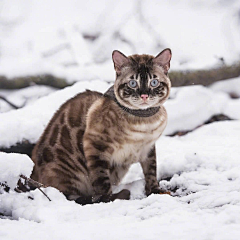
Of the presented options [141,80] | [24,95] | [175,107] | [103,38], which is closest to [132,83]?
[141,80]

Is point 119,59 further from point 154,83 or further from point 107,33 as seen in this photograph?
point 107,33

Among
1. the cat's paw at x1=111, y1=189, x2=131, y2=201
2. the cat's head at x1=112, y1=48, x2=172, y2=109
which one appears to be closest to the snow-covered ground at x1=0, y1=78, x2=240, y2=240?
the cat's paw at x1=111, y1=189, x2=131, y2=201

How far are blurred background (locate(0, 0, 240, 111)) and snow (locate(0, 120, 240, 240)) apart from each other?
2.54m

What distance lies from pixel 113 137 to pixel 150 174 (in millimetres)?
456

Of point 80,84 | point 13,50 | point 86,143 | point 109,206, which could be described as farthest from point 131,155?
point 13,50

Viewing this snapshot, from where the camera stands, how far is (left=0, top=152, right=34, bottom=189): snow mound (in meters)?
1.94

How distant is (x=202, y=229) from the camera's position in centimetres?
142

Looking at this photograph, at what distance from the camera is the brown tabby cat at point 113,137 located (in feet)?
8.13

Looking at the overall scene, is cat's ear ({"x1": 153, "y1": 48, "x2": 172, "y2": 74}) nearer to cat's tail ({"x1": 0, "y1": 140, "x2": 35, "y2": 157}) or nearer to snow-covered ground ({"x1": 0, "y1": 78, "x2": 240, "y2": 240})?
snow-covered ground ({"x1": 0, "y1": 78, "x2": 240, "y2": 240})

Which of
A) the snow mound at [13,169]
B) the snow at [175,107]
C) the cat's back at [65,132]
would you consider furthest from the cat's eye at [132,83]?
the snow at [175,107]

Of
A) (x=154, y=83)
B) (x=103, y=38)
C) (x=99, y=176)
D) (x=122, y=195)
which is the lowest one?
(x=122, y=195)

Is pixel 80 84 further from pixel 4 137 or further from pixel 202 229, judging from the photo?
pixel 202 229

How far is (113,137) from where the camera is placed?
2.49 m

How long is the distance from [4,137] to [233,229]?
2353mm
